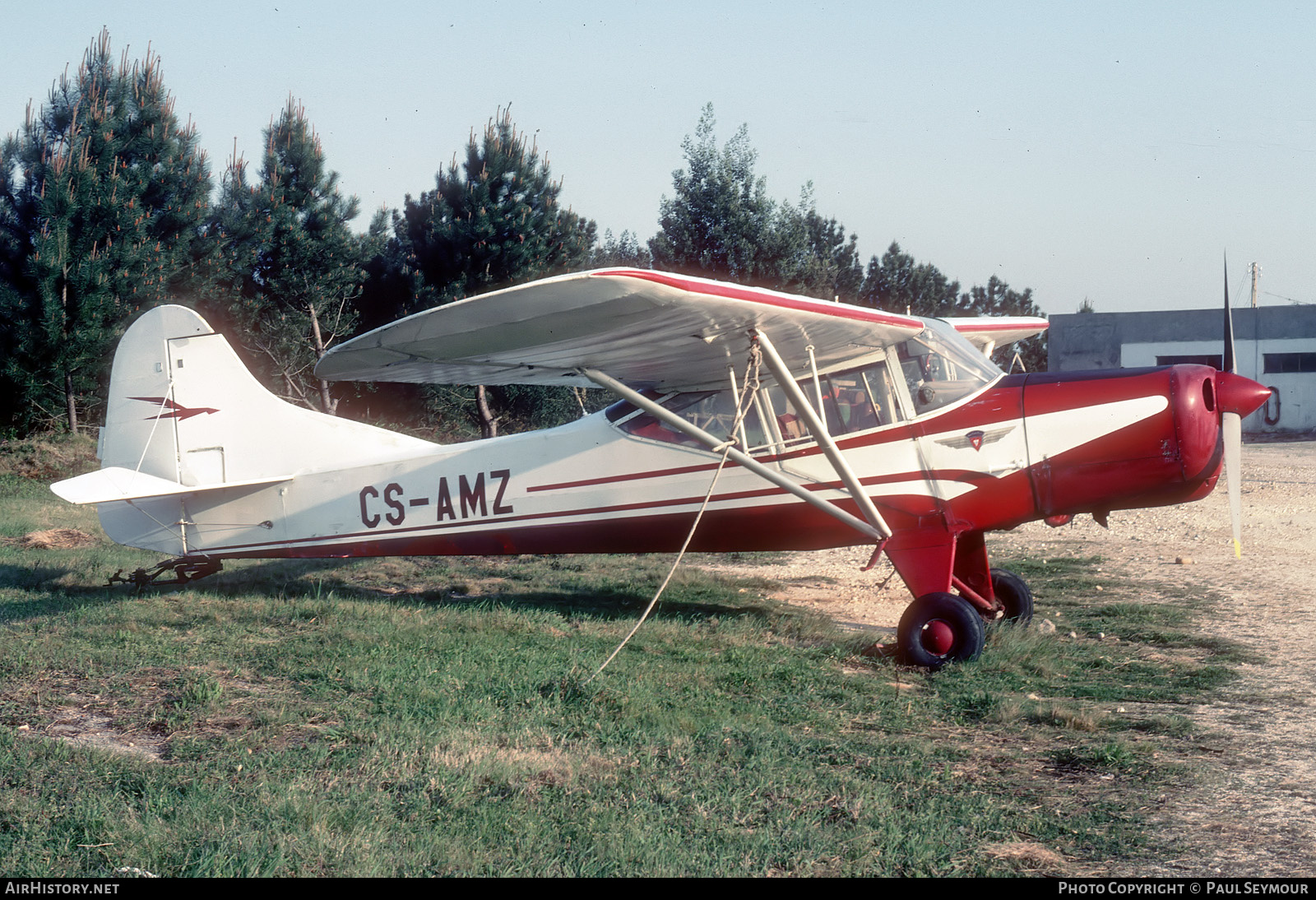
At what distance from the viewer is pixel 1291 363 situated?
112ft

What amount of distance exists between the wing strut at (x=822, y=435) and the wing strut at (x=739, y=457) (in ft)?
0.42

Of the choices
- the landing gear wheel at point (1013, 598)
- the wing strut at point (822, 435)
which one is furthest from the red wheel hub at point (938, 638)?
the landing gear wheel at point (1013, 598)

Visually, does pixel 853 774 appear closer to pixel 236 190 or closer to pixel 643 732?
pixel 643 732

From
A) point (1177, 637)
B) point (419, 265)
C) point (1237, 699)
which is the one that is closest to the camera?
point (1237, 699)

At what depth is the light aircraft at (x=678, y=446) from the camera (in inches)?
248

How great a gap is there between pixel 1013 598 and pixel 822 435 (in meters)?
2.58

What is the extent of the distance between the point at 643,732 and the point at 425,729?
1.10 meters

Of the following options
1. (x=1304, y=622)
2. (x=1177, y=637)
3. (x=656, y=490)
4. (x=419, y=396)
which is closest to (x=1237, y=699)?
(x=1177, y=637)

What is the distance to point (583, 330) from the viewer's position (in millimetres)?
5836

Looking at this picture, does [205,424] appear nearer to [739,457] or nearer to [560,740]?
[739,457]

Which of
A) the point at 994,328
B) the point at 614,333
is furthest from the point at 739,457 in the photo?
the point at 994,328

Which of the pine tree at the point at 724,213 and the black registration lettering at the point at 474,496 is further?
Result: the pine tree at the point at 724,213

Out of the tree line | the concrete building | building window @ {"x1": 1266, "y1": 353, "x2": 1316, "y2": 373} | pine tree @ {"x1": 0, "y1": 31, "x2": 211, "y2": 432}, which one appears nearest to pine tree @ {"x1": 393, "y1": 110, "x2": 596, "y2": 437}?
the tree line

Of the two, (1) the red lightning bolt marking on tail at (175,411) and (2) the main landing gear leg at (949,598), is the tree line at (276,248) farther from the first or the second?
(2) the main landing gear leg at (949,598)
